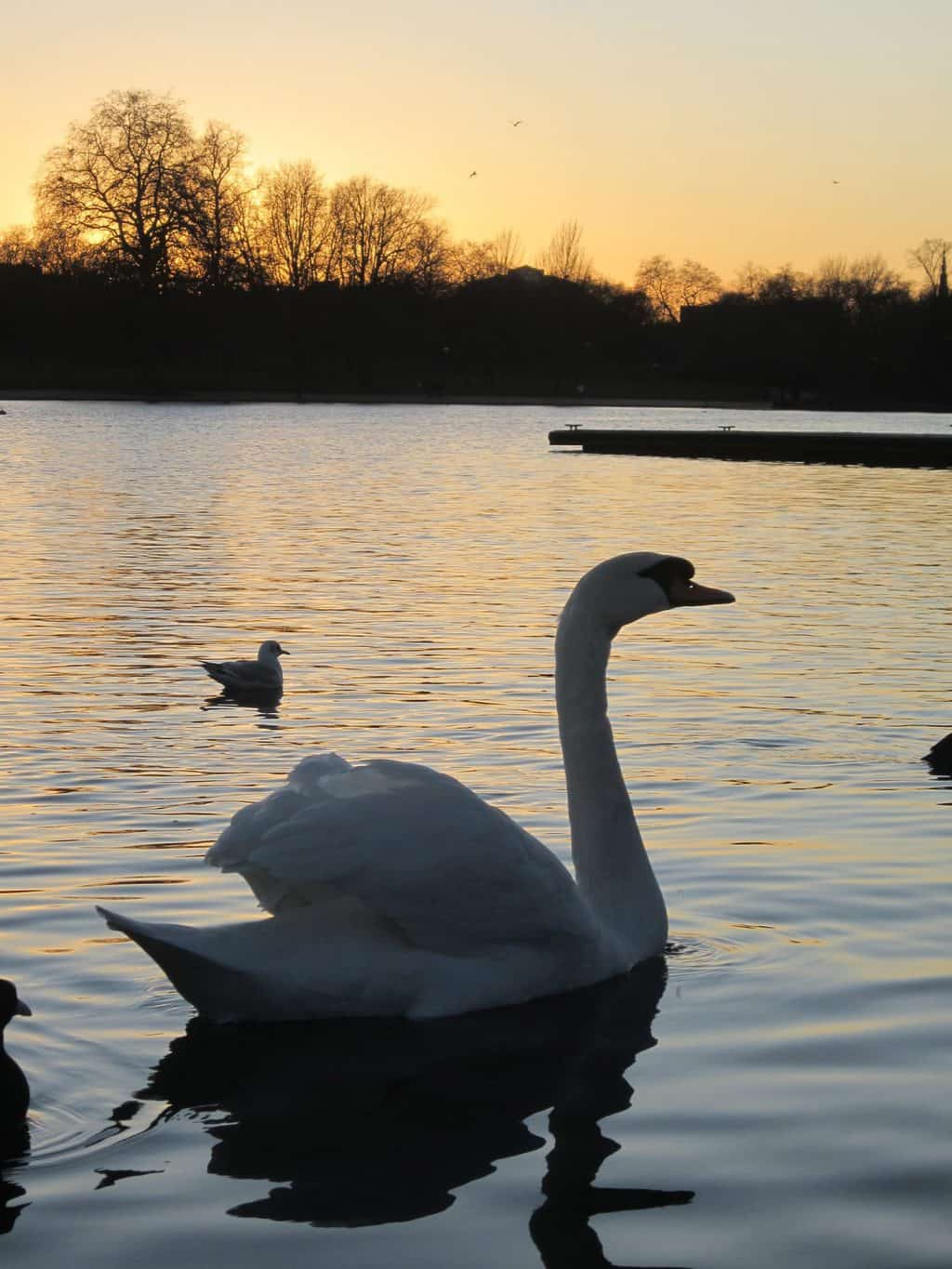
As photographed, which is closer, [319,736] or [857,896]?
[857,896]

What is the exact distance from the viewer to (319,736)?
8.98 metres

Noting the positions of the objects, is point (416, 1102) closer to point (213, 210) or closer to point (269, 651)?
point (269, 651)

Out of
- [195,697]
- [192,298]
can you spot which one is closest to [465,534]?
[195,697]

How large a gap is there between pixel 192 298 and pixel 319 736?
75.5 meters

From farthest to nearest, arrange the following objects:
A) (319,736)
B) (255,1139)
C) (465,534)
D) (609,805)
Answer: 1. (465,534)
2. (319,736)
3. (609,805)
4. (255,1139)

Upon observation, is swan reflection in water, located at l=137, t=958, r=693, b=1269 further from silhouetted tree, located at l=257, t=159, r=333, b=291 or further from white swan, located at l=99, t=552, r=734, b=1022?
silhouetted tree, located at l=257, t=159, r=333, b=291

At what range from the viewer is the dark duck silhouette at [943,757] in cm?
803

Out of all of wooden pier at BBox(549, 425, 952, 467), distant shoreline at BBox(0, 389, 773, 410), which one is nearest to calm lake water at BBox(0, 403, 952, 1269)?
wooden pier at BBox(549, 425, 952, 467)

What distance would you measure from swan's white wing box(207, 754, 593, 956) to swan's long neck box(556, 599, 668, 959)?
18.1 inches

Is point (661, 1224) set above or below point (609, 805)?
below

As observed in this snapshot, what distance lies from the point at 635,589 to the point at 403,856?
1.35 meters

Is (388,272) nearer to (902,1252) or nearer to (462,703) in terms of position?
(462,703)

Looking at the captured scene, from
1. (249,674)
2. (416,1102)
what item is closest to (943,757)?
(249,674)

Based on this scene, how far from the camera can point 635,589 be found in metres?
5.37
